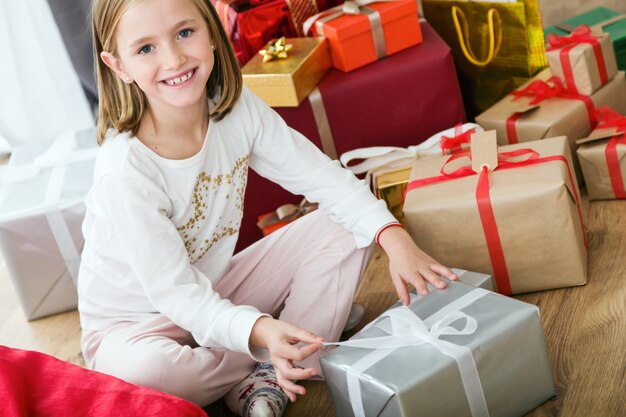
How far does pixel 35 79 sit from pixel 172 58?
1.41 meters

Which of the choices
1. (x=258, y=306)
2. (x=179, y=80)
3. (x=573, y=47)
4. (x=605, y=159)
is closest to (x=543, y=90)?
(x=573, y=47)

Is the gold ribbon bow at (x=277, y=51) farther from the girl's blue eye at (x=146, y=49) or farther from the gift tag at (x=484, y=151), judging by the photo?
the girl's blue eye at (x=146, y=49)

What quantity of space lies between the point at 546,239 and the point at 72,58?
60.0 inches

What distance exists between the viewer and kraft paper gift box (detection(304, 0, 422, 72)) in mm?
2062

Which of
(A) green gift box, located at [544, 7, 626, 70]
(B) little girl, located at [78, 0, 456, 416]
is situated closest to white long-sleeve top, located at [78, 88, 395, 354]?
(B) little girl, located at [78, 0, 456, 416]

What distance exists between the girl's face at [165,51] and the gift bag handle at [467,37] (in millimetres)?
975

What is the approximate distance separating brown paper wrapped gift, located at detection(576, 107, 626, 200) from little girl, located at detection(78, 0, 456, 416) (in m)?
0.54

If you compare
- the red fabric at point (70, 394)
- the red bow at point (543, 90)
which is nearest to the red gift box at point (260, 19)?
the red bow at point (543, 90)

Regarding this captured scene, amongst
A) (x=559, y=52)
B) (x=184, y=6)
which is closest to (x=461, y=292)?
(x=184, y=6)

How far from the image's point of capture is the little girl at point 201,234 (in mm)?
1401

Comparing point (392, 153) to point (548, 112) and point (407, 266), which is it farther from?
point (407, 266)

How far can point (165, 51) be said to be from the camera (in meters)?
1.41

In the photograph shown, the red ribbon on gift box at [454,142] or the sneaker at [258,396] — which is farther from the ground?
the red ribbon on gift box at [454,142]

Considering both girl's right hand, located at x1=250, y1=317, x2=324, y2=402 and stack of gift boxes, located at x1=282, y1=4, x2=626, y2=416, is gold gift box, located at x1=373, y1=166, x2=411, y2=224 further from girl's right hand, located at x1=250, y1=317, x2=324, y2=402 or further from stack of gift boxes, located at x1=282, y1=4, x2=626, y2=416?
girl's right hand, located at x1=250, y1=317, x2=324, y2=402
